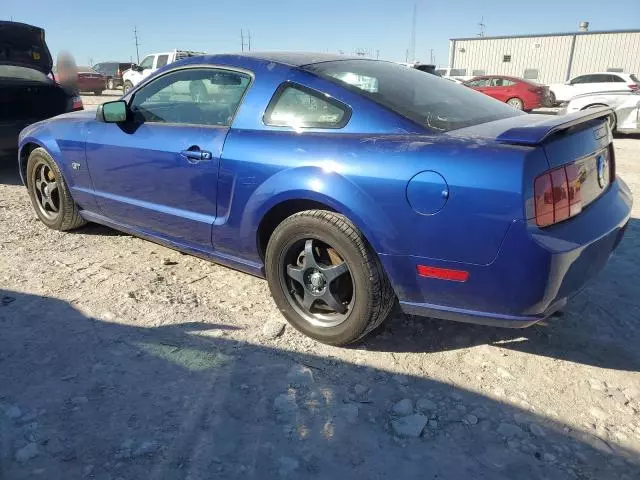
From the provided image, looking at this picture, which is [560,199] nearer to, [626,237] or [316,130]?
[316,130]

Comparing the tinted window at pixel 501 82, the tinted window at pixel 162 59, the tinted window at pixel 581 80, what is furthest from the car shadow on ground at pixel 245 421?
the tinted window at pixel 581 80

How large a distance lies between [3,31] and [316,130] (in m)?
5.84

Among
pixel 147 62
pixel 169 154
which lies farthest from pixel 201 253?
pixel 147 62

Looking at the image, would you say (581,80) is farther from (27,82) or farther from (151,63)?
(27,82)

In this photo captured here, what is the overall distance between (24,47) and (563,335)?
7310 mm

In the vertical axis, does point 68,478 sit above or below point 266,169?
below

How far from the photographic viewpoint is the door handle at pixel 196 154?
3.04 meters

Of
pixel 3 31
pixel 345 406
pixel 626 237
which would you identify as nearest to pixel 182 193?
pixel 345 406

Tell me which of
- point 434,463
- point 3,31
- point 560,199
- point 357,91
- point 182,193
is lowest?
point 434,463

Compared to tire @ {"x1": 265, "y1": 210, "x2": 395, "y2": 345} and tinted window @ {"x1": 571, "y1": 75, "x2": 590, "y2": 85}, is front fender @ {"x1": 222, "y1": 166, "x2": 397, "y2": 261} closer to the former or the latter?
tire @ {"x1": 265, "y1": 210, "x2": 395, "y2": 345}

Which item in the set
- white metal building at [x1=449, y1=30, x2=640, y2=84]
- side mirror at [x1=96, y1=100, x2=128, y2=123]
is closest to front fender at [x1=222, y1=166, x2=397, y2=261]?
side mirror at [x1=96, y1=100, x2=128, y2=123]

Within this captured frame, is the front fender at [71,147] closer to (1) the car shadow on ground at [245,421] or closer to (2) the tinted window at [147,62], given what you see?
(1) the car shadow on ground at [245,421]

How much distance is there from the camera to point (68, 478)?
189 centimetres

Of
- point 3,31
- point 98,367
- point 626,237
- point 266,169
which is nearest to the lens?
point 98,367
